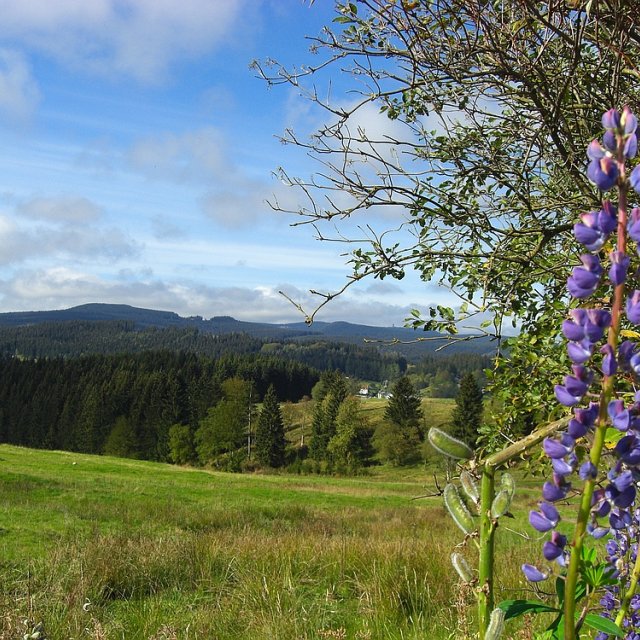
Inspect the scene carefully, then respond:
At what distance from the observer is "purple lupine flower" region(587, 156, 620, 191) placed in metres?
1.02

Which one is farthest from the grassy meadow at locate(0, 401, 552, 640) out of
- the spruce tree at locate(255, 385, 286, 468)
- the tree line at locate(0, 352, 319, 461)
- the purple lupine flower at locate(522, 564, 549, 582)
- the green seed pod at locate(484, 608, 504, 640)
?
the tree line at locate(0, 352, 319, 461)

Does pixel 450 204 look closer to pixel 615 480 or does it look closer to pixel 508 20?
pixel 508 20

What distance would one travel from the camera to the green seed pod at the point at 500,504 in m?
0.95

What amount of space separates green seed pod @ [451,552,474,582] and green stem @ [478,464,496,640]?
0.03m

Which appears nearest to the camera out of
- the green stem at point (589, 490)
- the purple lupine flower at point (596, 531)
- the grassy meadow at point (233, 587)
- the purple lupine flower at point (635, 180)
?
the green stem at point (589, 490)

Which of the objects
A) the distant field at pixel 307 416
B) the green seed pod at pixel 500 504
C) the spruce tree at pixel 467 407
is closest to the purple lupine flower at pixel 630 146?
the green seed pod at pixel 500 504

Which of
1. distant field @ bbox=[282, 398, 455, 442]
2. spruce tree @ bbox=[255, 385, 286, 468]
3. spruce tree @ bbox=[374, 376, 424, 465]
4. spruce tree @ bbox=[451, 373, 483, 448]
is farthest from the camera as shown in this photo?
distant field @ bbox=[282, 398, 455, 442]

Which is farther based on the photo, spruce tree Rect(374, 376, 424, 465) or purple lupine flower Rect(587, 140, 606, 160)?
spruce tree Rect(374, 376, 424, 465)

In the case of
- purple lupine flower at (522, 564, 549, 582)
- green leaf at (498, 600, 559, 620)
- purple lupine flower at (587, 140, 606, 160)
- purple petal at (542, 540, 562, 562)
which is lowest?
green leaf at (498, 600, 559, 620)

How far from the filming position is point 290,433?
4200 inches

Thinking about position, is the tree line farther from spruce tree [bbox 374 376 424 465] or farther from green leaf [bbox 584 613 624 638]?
green leaf [bbox 584 613 624 638]

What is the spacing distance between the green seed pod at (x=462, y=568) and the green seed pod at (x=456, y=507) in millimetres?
55

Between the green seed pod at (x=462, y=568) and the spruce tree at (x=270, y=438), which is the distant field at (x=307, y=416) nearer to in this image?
the spruce tree at (x=270, y=438)

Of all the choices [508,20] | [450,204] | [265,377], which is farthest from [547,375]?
[265,377]
